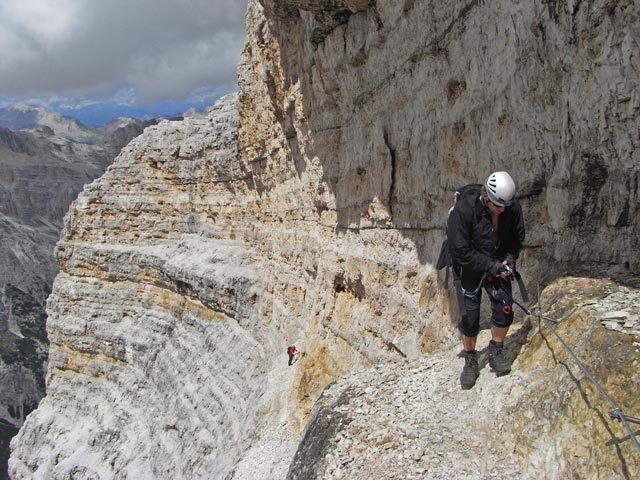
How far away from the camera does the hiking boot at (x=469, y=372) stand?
17.9 ft

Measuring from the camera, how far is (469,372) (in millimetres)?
5492

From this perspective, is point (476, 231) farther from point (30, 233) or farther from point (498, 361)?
point (30, 233)

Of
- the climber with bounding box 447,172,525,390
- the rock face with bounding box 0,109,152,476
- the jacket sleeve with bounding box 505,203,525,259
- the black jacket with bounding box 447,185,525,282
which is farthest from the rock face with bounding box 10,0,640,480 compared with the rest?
the rock face with bounding box 0,109,152,476

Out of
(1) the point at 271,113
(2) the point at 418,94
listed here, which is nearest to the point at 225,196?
(1) the point at 271,113

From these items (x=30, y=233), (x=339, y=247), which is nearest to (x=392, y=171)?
(x=339, y=247)

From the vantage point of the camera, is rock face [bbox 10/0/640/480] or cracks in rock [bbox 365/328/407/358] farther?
cracks in rock [bbox 365/328/407/358]

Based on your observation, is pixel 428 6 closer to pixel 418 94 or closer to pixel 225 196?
pixel 418 94

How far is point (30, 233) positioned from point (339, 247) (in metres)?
106

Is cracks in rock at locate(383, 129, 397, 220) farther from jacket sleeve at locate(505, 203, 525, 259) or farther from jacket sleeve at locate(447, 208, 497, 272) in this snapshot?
jacket sleeve at locate(447, 208, 497, 272)

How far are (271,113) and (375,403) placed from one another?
12.8 m

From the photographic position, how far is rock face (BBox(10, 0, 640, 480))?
5219 millimetres

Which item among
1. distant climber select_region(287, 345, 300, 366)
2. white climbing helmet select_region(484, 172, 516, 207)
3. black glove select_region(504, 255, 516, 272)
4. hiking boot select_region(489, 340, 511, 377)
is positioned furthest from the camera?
distant climber select_region(287, 345, 300, 366)

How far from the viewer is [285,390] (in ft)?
43.9

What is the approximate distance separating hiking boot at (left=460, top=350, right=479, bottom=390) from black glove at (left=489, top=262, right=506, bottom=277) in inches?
40.6
